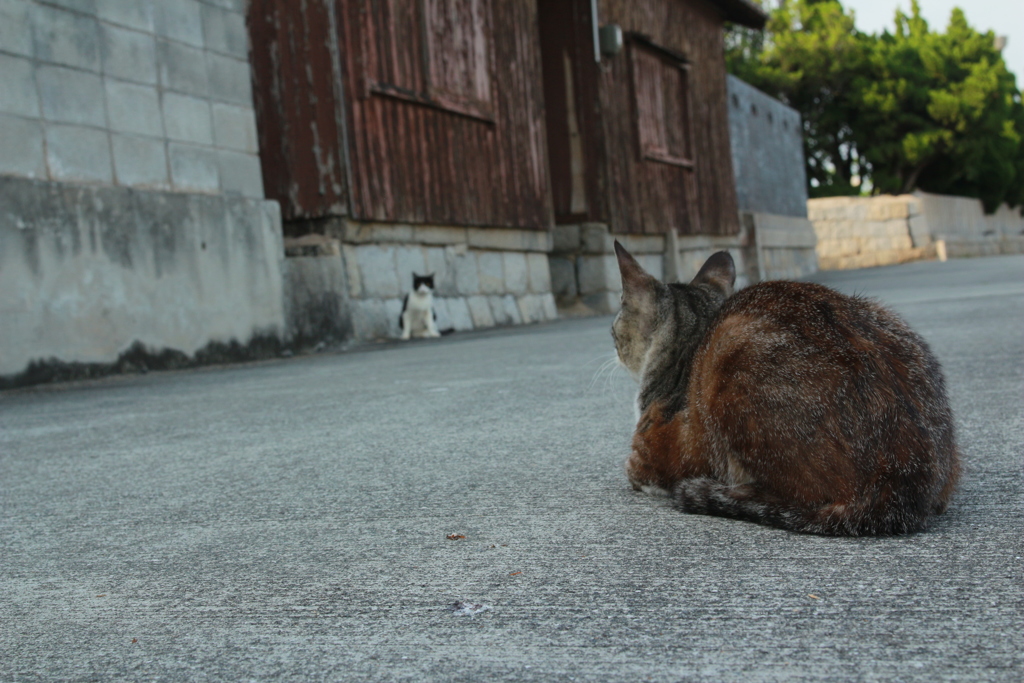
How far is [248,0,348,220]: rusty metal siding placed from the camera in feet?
28.1

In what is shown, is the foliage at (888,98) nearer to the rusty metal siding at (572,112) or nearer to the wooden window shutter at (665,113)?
the wooden window shutter at (665,113)

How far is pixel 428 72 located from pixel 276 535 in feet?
26.6

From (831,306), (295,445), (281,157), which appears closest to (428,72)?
(281,157)

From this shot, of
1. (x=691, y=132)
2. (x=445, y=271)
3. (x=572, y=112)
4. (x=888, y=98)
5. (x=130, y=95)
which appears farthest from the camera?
(x=888, y=98)

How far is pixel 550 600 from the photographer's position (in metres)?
1.62

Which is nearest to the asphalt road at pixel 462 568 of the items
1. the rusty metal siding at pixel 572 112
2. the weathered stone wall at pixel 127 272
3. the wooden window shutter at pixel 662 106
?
the weathered stone wall at pixel 127 272

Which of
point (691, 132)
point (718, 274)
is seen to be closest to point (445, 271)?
point (691, 132)

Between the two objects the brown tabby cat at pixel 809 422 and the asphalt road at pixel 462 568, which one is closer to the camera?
the asphalt road at pixel 462 568

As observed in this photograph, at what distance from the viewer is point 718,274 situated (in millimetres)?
2875

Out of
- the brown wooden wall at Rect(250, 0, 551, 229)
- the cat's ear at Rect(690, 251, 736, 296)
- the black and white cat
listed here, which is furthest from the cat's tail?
the black and white cat

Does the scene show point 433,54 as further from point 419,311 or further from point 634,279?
point 634,279

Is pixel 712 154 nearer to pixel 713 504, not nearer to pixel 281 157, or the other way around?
pixel 281 157

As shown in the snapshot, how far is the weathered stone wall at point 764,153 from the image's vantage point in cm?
1827

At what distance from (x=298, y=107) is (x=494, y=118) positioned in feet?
9.28
